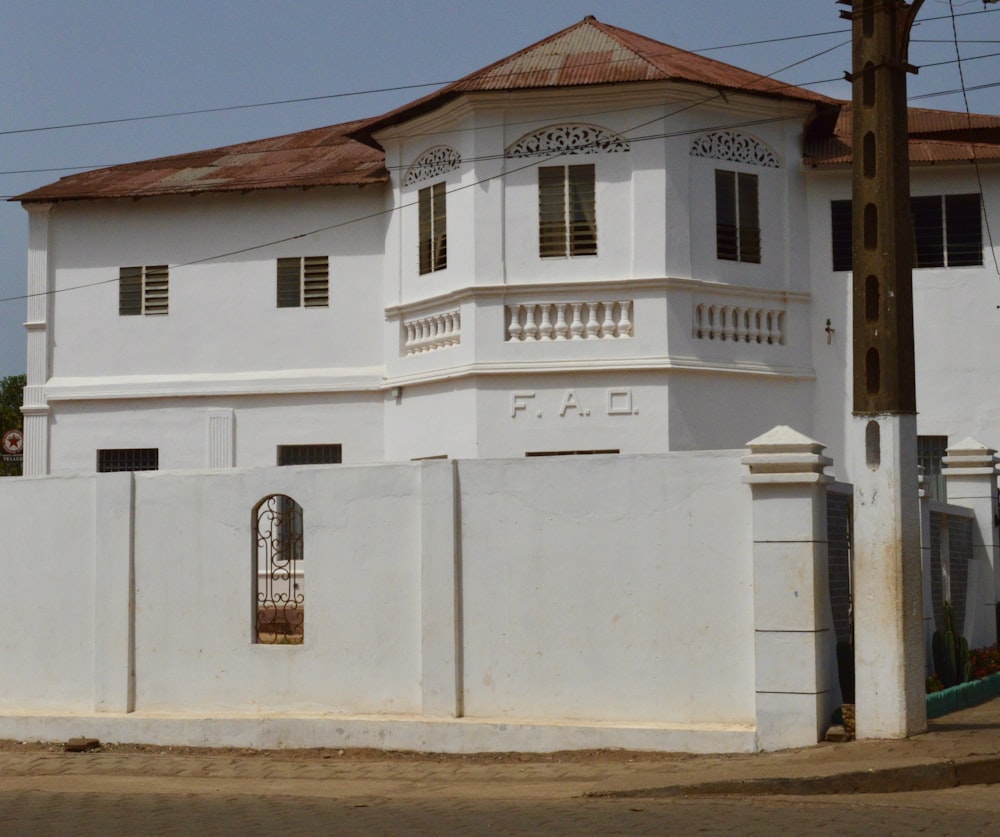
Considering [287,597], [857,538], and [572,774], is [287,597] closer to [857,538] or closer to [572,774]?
[572,774]

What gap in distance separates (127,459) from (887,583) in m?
13.8

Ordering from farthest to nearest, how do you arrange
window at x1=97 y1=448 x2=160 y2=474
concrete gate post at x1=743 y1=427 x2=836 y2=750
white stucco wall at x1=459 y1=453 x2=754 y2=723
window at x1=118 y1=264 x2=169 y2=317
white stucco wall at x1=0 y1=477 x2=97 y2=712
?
window at x1=118 y1=264 x2=169 y2=317, window at x1=97 y1=448 x2=160 y2=474, white stucco wall at x1=0 y1=477 x2=97 y2=712, white stucco wall at x1=459 y1=453 x2=754 y2=723, concrete gate post at x1=743 y1=427 x2=836 y2=750

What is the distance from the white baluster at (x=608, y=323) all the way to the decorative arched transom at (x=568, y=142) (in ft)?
6.47

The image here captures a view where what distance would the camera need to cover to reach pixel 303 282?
2216 centimetres

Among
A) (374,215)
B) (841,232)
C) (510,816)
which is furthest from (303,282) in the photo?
(510,816)

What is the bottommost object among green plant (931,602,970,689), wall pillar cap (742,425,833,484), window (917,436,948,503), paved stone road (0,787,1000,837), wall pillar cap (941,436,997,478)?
paved stone road (0,787,1000,837)

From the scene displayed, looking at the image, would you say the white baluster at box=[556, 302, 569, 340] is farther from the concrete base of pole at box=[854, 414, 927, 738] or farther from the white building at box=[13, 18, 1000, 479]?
the concrete base of pole at box=[854, 414, 927, 738]

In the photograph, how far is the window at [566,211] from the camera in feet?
63.8

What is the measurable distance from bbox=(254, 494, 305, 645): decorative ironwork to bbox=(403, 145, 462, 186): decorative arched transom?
25.0ft

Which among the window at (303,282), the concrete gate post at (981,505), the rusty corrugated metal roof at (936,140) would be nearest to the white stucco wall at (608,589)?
the concrete gate post at (981,505)

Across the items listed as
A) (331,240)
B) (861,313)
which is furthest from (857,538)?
(331,240)

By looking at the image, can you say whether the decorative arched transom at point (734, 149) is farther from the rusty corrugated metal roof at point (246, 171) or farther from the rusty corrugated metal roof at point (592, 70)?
the rusty corrugated metal roof at point (246, 171)

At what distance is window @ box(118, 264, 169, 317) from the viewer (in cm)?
2261

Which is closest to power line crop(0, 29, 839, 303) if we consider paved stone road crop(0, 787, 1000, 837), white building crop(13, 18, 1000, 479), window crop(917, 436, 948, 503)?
white building crop(13, 18, 1000, 479)
